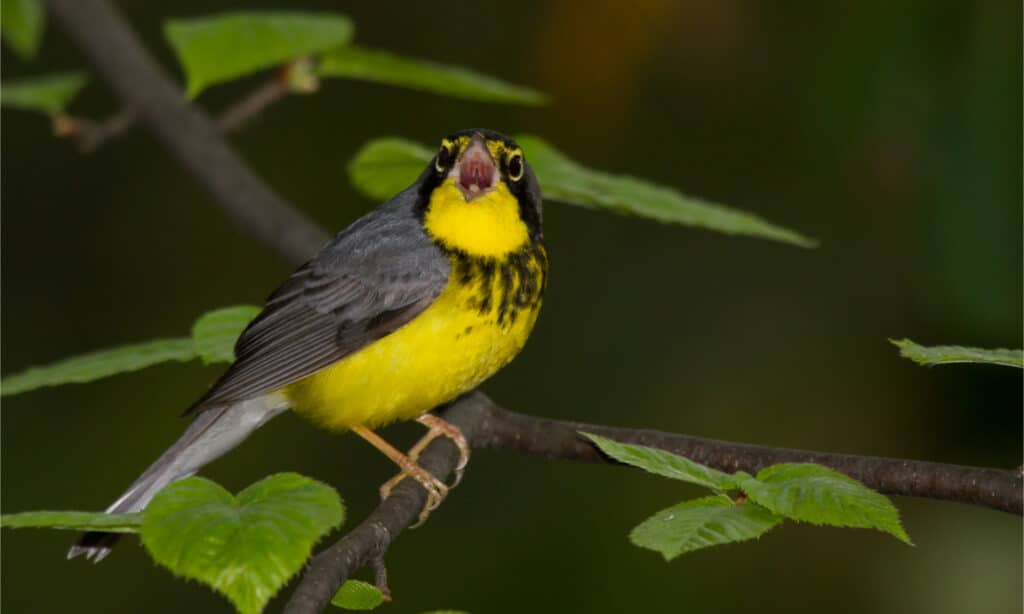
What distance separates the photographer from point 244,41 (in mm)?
4363

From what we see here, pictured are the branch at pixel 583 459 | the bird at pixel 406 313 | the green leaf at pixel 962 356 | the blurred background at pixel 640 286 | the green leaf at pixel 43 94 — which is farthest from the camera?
the blurred background at pixel 640 286

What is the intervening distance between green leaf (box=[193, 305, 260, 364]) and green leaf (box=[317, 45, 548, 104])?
1.03 metres

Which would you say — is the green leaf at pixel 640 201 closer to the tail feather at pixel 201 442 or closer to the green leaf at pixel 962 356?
the green leaf at pixel 962 356

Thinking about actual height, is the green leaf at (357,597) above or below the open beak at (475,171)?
below

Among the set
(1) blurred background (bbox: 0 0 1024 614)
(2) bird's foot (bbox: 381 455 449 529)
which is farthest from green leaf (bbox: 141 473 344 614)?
(1) blurred background (bbox: 0 0 1024 614)

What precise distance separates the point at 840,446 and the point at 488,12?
128 inches

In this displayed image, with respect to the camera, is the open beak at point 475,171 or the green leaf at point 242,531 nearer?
the green leaf at point 242,531

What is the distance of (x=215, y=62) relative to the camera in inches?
168

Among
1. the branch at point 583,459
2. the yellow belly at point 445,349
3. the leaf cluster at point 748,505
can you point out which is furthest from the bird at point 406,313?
the leaf cluster at point 748,505

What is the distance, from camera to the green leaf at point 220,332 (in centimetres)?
381

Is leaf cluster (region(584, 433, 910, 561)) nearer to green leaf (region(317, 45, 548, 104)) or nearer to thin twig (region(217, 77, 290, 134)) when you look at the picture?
green leaf (region(317, 45, 548, 104))

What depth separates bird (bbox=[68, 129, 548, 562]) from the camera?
4.38m

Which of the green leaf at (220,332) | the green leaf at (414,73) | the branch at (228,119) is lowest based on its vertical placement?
the green leaf at (220,332)

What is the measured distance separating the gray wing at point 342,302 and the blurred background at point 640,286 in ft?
6.33
